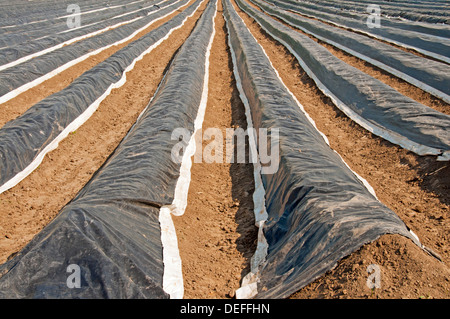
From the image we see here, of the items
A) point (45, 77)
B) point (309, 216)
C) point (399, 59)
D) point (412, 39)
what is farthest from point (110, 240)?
point (412, 39)

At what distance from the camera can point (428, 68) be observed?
8.62m

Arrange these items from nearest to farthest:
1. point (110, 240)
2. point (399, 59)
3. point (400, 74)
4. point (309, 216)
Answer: point (110, 240) < point (309, 216) < point (400, 74) < point (399, 59)

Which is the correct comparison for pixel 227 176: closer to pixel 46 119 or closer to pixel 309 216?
pixel 309 216

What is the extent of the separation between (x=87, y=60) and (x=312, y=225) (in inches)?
423

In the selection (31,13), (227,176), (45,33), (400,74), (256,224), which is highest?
(31,13)

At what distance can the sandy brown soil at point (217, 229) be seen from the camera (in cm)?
375

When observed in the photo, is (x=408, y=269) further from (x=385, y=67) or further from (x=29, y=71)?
(x=29, y=71)

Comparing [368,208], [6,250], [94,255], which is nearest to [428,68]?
[368,208]

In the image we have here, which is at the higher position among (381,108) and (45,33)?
(45,33)

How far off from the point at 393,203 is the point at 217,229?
2.70 metres

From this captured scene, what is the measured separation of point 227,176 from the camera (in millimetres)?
5891

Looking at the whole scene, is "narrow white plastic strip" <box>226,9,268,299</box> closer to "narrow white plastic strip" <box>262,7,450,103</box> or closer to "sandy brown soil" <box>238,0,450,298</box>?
"sandy brown soil" <box>238,0,450,298</box>

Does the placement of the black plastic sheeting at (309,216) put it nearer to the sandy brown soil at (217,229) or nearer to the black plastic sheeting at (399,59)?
the sandy brown soil at (217,229)

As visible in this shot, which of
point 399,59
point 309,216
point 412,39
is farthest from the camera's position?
point 412,39
